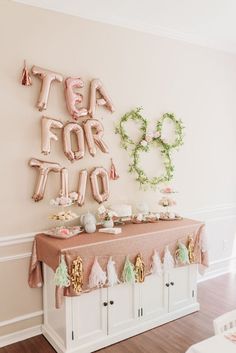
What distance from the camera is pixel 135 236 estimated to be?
2771 millimetres

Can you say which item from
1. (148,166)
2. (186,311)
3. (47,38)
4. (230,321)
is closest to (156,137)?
(148,166)

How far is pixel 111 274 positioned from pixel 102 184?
90 centimetres

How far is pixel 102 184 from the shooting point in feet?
10.3

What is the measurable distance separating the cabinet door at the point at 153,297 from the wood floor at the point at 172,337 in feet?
0.46

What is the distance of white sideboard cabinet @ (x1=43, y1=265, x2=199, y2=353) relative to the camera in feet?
8.35

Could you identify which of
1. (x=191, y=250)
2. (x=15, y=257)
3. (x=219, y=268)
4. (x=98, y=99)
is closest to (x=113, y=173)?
(x=98, y=99)

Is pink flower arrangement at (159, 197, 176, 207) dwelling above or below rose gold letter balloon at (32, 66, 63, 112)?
below

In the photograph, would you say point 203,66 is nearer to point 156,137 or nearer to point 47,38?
point 156,137

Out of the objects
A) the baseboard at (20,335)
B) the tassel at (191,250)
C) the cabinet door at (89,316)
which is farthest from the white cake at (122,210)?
the baseboard at (20,335)

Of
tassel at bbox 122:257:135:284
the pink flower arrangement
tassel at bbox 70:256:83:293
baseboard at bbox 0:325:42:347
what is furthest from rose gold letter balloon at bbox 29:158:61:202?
the pink flower arrangement

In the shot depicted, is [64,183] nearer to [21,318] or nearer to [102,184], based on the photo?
[102,184]

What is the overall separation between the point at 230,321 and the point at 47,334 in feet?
5.51

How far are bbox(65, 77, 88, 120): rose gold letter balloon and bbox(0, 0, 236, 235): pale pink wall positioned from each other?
86mm

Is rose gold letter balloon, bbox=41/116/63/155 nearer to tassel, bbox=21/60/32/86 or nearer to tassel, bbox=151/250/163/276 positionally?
tassel, bbox=21/60/32/86
